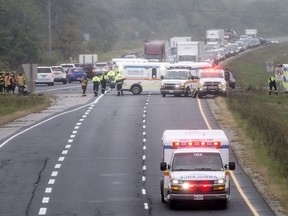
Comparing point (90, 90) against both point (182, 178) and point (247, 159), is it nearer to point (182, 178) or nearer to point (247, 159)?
point (247, 159)

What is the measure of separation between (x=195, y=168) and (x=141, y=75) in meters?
40.0

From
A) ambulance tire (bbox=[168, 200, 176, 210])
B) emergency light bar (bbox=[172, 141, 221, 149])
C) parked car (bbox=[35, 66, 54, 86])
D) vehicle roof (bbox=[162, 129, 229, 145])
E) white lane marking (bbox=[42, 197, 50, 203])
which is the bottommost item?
white lane marking (bbox=[42, 197, 50, 203])

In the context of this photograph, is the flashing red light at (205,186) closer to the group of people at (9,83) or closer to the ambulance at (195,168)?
the ambulance at (195,168)

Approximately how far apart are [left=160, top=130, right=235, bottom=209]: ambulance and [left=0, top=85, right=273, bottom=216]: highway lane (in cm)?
46

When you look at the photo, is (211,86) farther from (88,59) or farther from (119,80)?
(88,59)

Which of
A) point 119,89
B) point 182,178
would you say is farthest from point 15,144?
point 119,89

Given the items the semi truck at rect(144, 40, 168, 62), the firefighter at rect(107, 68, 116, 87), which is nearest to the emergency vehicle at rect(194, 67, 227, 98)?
the firefighter at rect(107, 68, 116, 87)

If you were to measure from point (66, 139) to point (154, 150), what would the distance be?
5.19 m

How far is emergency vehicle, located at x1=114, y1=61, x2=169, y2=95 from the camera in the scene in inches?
2549

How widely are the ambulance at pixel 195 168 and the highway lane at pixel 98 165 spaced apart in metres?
0.46

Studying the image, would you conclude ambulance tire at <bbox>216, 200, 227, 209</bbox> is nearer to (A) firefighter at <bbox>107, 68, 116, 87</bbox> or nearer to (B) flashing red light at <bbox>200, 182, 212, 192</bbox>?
(B) flashing red light at <bbox>200, 182, 212, 192</bbox>

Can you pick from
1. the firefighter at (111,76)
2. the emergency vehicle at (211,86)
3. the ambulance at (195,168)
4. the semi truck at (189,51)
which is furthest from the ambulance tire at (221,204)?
the semi truck at (189,51)

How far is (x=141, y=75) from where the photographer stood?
213ft

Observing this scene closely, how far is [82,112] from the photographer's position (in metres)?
52.7
